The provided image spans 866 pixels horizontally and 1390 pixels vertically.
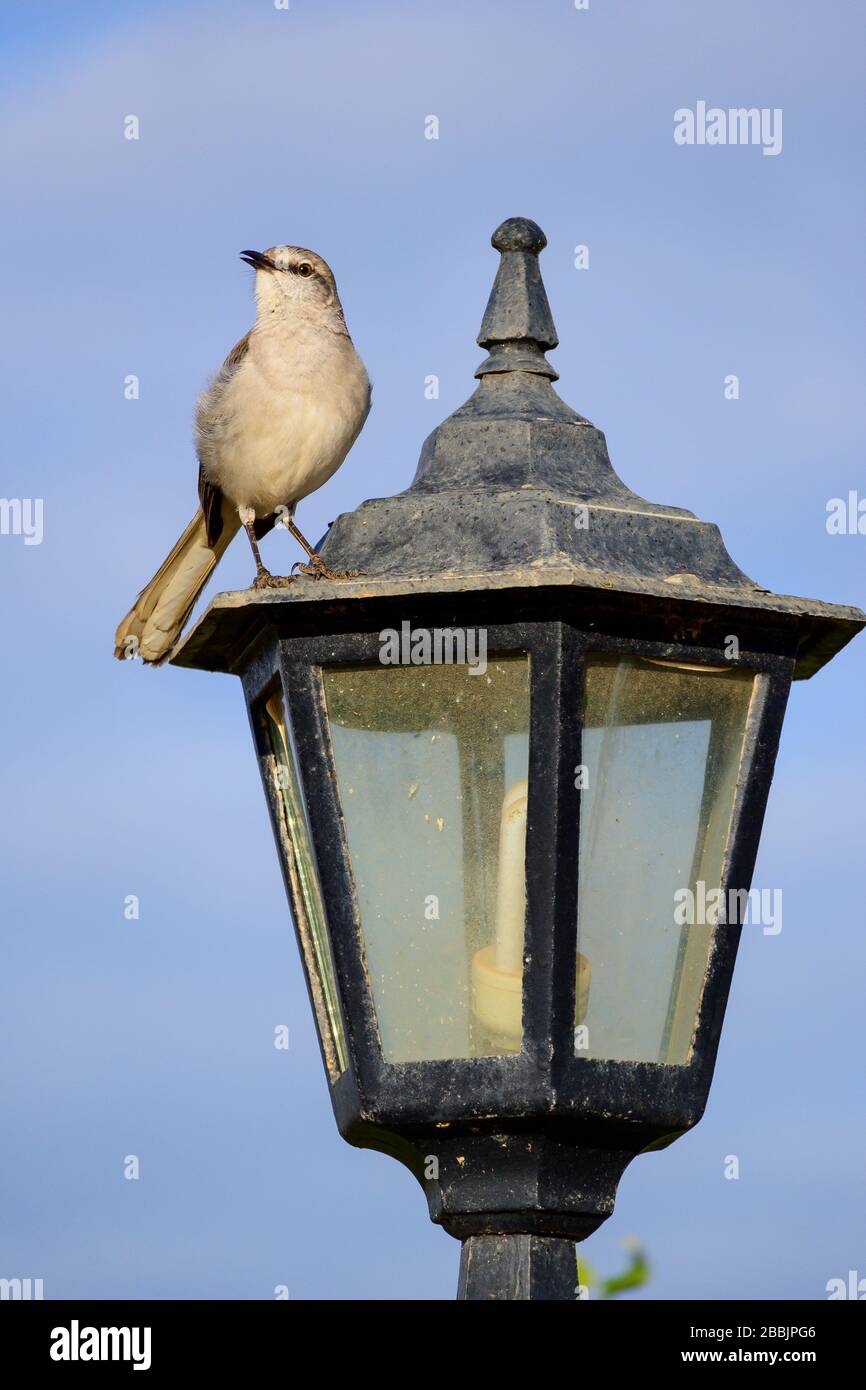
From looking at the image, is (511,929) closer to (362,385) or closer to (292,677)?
(292,677)

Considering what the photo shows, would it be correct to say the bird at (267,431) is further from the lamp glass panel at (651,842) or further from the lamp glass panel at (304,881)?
the lamp glass panel at (651,842)

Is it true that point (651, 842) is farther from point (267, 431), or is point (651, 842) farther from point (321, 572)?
point (267, 431)

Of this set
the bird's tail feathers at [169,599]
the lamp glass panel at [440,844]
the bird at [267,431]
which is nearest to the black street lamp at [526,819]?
the lamp glass panel at [440,844]

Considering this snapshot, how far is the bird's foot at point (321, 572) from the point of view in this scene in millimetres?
3455

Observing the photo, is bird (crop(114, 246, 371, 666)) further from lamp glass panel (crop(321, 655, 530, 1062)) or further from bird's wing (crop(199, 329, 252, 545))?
lamp glass panel (crop(321, 655, 530, 1062))

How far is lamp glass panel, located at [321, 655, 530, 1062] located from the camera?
10.8 ft

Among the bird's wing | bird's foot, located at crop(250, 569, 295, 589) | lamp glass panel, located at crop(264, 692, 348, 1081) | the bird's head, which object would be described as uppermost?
the bird's head

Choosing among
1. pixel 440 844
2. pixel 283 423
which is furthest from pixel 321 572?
pixel 283 423

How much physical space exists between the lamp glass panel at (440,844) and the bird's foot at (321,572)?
18cm

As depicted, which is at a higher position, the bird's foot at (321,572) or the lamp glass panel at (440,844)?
the bird's foot at (321,572)

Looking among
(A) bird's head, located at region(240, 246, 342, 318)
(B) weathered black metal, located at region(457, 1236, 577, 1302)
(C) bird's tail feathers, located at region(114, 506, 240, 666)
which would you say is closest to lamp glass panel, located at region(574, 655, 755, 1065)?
(B) weathered black metal, located at region(457, 1236, 577, 1302)

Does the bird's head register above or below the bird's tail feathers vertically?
above

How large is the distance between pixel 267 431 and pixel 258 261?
112 cm

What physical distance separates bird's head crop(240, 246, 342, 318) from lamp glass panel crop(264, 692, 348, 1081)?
2807mm
